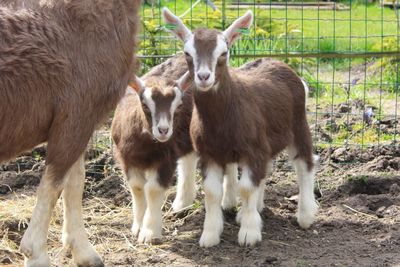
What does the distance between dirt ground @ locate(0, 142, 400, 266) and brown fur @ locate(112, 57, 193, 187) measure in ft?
2.01

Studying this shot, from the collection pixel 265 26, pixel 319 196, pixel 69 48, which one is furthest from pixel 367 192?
pixel 265 26

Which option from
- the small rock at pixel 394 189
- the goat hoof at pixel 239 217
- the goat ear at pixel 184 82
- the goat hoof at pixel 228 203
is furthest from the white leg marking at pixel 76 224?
the small rock at pixel 394 189

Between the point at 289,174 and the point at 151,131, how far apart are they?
7.41 feet

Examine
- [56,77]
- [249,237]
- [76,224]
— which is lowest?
[249,237]

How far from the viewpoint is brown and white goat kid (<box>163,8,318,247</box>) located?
22.3 ft

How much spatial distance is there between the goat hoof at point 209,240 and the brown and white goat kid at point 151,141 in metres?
0.46

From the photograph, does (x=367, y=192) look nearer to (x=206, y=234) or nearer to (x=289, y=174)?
(x=289, y=174)

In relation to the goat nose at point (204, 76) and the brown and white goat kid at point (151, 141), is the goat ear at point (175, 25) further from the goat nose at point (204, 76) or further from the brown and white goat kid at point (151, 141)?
the goat nose at point (204, 76)

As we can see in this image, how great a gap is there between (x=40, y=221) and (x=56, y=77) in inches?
40.6

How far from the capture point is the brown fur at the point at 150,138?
284 inches

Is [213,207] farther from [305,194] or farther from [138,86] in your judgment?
[138,86]

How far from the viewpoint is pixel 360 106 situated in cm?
1093

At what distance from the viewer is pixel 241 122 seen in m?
6.99

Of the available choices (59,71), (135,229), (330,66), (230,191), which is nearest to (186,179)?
(230,191)
